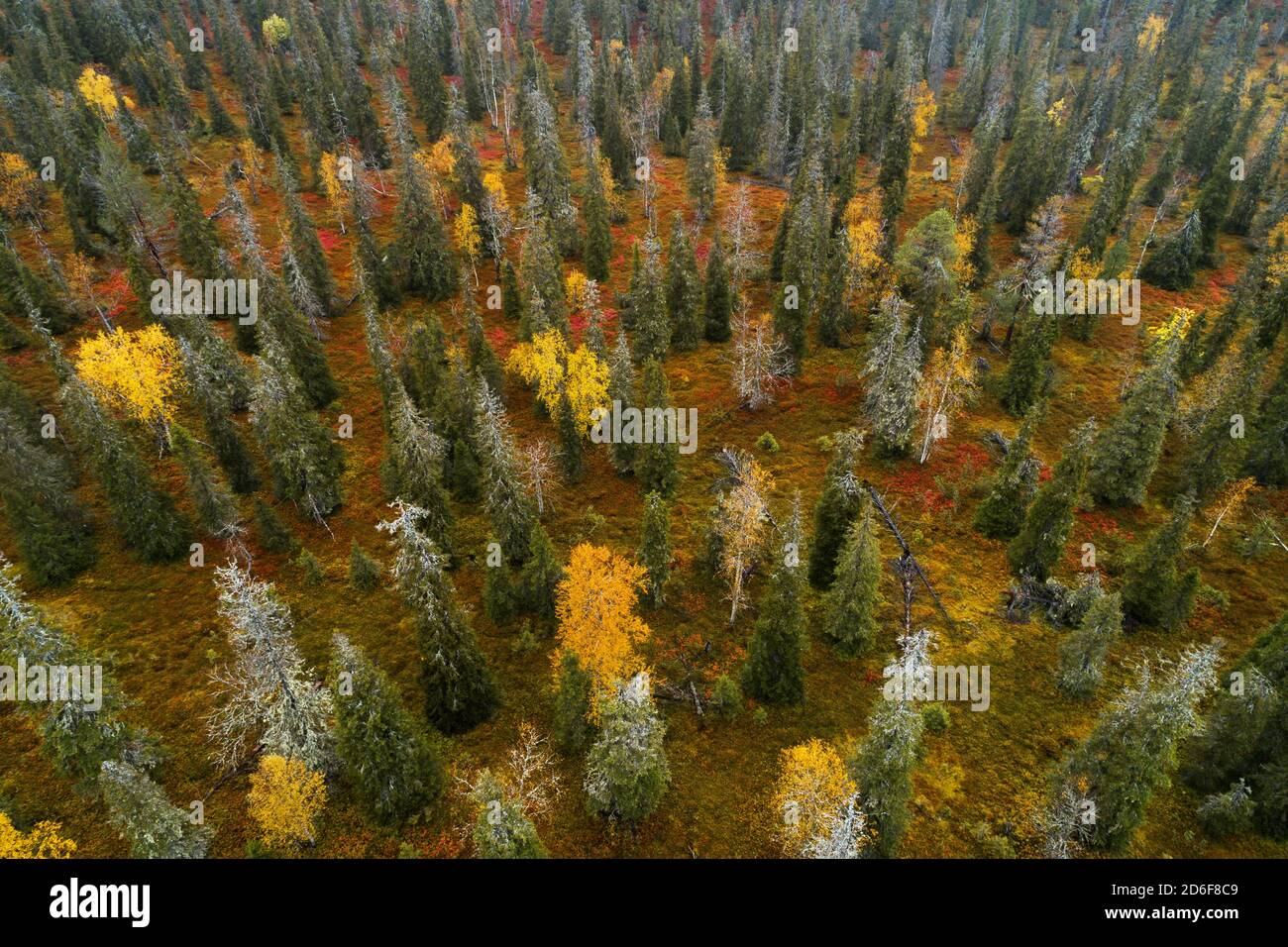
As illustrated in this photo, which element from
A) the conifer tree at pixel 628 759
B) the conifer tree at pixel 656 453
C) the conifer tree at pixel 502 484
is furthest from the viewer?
the conifer tree at pixel 656 453

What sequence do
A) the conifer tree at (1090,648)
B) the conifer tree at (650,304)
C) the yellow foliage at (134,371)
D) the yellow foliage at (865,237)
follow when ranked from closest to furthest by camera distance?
the conifer tree at (1090,648) < the yellow foliage at (134,371) < the conifer tree at (650,304) < the yellow foliage at (865,237)

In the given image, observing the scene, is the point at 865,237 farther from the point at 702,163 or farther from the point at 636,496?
the point at 636,496

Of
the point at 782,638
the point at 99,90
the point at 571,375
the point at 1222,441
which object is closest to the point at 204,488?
the point at 571,375

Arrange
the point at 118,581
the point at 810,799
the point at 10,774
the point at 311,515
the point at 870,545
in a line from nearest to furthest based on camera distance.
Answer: the point at 810,799 → the point at 10,774 → the point at 870,545 → the point at 118,581 → the point at 311,515

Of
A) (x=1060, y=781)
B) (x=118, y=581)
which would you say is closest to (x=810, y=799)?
(x=1060, y=781)

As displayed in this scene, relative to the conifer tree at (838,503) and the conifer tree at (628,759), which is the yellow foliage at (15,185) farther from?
the conifer tree at (838,503)

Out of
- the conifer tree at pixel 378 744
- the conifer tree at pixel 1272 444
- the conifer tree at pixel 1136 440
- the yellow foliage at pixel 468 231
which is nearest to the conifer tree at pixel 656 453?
the conifer tree at pixel 378 744
